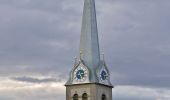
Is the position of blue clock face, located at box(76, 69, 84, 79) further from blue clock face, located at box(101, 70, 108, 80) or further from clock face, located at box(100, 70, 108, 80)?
blue clock face, located at box(101, 70, 108, 80)

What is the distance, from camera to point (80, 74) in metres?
89.4

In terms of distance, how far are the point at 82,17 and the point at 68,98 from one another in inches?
565

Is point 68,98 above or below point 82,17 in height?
below

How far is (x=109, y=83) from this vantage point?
300 ft

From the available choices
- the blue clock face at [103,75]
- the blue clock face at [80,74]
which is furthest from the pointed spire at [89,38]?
the blue clock face at [103,75]

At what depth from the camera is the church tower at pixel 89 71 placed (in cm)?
8825

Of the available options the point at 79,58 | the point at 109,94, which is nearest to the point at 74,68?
the point at 79,58

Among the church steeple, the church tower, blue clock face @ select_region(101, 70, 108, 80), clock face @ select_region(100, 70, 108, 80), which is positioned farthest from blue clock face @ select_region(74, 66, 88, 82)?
blue clock face @ select_region(101, 70, 108, 80)

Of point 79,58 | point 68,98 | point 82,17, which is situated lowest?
point 68,98

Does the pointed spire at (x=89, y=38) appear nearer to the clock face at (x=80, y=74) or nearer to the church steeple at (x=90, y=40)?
the church steeple at (x=90, y=40)

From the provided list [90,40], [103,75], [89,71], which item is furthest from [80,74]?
[90,40]

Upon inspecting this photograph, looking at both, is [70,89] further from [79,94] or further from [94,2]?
[94,2]

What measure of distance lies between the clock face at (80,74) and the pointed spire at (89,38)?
46.5 inches

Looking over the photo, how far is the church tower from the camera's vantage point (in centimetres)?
8825
